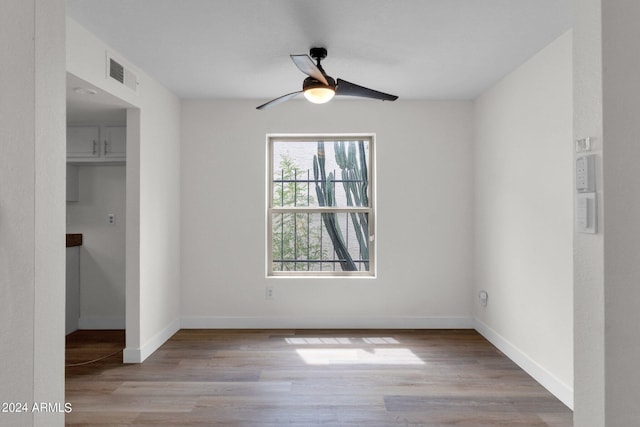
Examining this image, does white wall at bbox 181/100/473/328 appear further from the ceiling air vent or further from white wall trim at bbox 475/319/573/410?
the ceiling air vent

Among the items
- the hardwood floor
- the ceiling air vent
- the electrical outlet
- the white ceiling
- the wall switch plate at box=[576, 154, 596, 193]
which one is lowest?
the hardwood floor

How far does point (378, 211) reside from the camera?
13.6ft

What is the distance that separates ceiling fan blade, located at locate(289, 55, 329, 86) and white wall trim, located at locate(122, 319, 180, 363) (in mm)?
2597

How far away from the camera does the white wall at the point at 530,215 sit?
260 centimetres

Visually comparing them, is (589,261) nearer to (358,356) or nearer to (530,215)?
(530,215)

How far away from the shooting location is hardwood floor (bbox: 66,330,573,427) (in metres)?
2.36

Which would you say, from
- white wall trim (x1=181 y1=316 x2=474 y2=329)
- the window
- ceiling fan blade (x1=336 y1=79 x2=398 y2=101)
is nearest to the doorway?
white wall trim (x1=181 y1=316 x2=474 y2=329)

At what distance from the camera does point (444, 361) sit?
127 inches

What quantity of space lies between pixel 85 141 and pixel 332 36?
284 cm

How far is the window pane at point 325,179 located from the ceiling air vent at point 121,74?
1576mm

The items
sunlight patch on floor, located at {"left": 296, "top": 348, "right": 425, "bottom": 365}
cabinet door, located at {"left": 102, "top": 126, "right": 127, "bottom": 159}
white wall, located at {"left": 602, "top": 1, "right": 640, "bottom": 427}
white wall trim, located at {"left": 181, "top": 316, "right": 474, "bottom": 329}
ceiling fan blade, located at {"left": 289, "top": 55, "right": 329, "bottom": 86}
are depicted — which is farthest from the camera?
white wall trim, located at {"left": 181, "top": 316, "right": 474, "bottom": 329}

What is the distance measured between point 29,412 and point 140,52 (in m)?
2.63

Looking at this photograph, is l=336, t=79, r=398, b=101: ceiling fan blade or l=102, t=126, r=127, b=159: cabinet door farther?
l=102, t=126, r=127, b=159: cabinet door

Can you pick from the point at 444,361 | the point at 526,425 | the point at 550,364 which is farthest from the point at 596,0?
the point at 444,361
